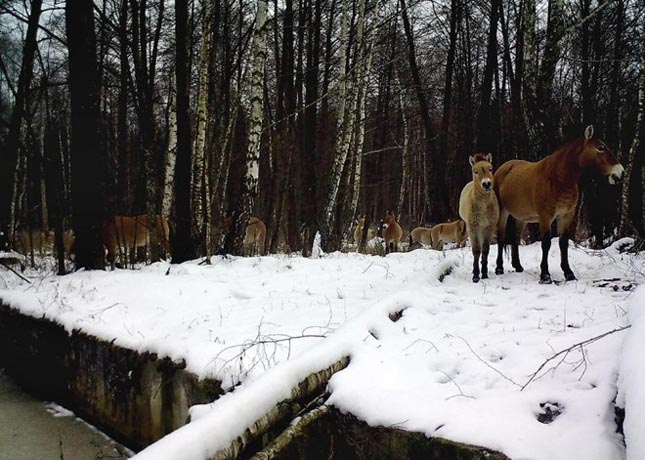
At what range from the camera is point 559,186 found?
5449 mm

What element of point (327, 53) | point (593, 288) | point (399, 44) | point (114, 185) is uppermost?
point (399, 44)

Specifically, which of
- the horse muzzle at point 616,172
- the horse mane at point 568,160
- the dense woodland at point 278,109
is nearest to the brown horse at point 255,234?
the dense woodland at point 278,109

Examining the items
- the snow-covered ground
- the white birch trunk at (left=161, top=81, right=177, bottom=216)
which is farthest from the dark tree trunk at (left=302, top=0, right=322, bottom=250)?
the snow-covered ground

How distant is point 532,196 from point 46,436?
599cm

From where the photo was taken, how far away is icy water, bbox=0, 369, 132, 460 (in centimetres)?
436

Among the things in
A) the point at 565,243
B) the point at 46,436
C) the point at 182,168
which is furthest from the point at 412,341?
the point at 182,168

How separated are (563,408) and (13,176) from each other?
16224mm

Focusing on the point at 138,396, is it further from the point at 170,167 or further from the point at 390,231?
the point at 390,231

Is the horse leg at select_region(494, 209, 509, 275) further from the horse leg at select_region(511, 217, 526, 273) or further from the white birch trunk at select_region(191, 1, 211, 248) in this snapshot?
the white birch trunk at select_region(191, 1, 211, 248)

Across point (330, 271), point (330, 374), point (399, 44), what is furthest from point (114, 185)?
point (330, 374)

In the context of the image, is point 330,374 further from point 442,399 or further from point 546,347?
point 546,347

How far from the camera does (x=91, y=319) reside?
5539 millimetres

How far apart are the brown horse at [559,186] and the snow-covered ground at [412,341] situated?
0.63 meters

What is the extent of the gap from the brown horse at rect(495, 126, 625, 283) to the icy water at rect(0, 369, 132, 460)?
16.5 ft
